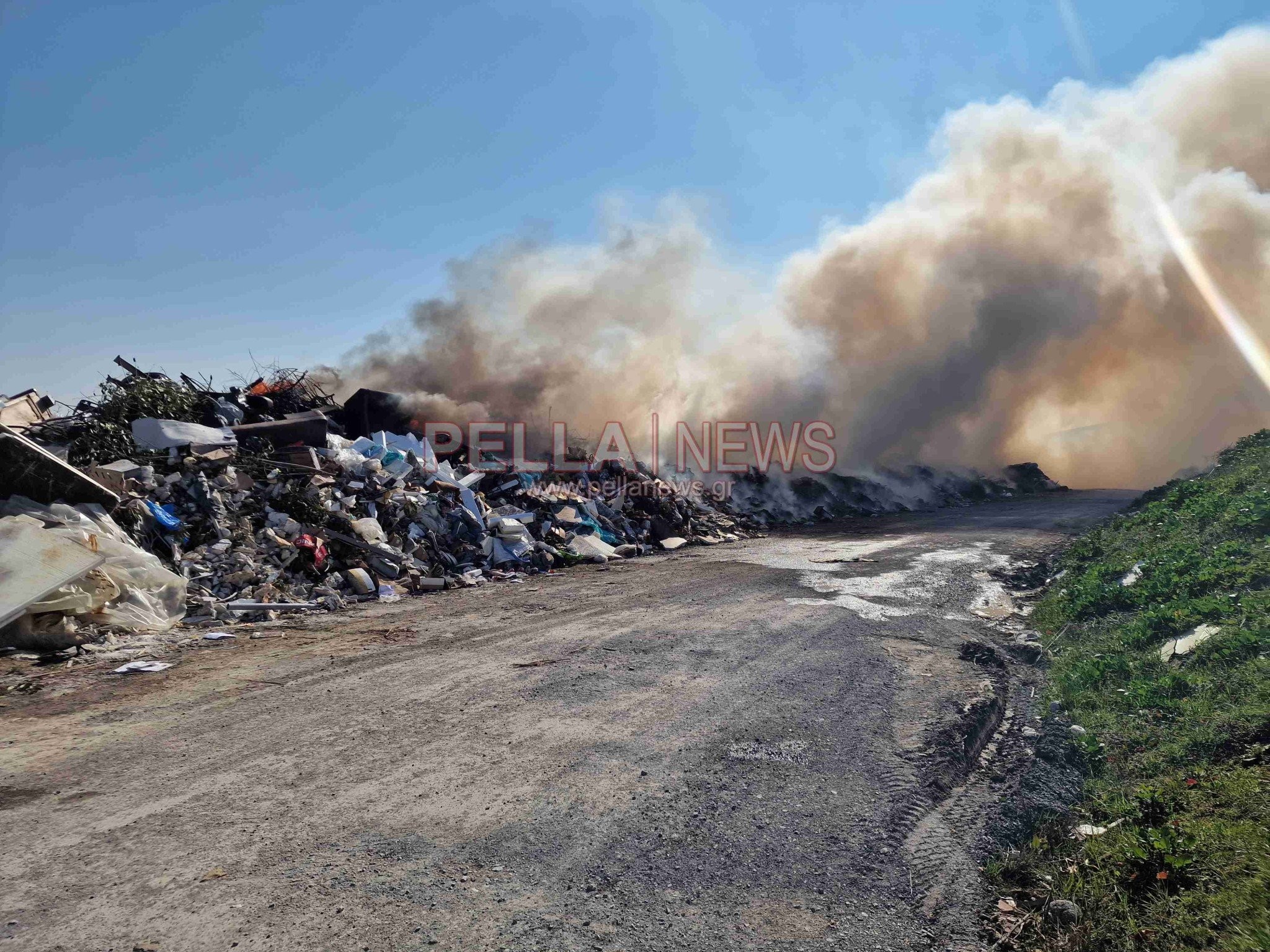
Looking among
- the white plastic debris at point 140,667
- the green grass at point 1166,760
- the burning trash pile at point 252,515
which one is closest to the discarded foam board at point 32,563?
the burning trash pile at point 252,515

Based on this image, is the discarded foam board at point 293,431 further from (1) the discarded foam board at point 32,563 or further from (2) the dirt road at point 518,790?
(2) the dirt road at point 518,790

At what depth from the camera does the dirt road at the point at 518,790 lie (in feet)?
8.86

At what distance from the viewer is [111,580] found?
22.4 ft

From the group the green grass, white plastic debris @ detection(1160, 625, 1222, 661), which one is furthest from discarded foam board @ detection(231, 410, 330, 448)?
white plastic debris @ detection(1160, 625, 1222, 661)

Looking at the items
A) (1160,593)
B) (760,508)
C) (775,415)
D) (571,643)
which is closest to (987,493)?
(775,415)

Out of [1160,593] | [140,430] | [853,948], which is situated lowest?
[853,948]

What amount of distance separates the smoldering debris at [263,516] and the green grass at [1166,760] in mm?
6880

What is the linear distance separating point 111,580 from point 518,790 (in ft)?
17.8

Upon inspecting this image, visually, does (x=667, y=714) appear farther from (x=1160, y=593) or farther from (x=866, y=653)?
(x=1160, y=593)

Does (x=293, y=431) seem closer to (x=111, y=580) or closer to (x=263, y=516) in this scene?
(x=263, y=516)

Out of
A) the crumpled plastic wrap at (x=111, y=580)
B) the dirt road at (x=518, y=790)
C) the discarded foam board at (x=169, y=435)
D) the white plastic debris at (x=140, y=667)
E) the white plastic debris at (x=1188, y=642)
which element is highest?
the discarded foam board at (x=169, y=435)

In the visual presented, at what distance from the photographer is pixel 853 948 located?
2553mm

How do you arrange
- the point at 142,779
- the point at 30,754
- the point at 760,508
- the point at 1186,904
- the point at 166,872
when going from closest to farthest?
the point at 1186,904, the point at 166,872, the point at 142,779, the point at 30,754, the point at 760,508

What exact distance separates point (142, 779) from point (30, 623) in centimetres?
338
